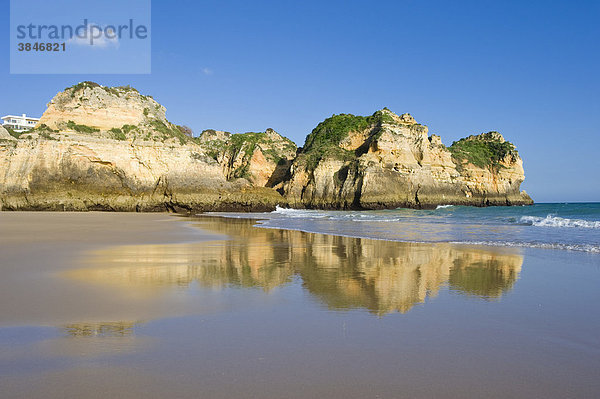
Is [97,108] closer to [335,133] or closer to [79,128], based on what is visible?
[79,128]

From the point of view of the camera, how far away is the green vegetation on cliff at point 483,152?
64.1 m

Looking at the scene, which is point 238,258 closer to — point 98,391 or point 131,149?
point 98,391

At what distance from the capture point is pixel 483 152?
6869 centimetres

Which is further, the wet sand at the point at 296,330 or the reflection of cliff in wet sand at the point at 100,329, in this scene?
the reflection of cliff in wet sand at the point at 100,329

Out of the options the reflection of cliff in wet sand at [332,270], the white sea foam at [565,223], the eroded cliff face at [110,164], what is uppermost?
the eroded cliff face at [110,164]

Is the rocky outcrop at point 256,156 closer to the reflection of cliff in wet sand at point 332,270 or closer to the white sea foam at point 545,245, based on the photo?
the white sea foam at point 545,245

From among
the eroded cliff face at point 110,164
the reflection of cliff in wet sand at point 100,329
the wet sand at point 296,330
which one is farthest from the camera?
the eroded cliff face at point 110,164

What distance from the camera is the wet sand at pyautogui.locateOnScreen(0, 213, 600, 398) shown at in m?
2.32

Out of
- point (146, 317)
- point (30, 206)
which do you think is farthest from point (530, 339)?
point (30, 206)

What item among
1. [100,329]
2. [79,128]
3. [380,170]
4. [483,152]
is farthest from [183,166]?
[483,152]

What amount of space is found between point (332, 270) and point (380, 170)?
40.9 metres

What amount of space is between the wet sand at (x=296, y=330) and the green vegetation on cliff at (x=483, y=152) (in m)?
62.5

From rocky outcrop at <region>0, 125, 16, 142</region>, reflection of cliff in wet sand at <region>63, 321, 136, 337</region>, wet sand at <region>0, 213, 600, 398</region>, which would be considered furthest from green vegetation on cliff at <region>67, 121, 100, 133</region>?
reflection of cliff in wet sand at <region>63, 321, 136, 337</region>

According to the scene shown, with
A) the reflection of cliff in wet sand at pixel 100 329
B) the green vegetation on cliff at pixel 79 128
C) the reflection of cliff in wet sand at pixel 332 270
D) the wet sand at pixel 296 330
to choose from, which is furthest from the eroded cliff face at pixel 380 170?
the reflection of cliff in wet sand at pixel 100 329
